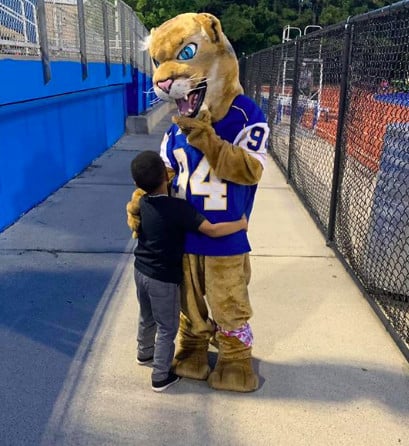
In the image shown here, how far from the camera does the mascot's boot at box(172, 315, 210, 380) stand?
245 cm

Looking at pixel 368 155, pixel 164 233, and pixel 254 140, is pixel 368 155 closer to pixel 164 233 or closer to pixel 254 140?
pixel 254 140

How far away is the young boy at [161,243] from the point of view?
212 cm

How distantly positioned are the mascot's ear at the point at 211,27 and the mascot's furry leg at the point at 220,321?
964 mm

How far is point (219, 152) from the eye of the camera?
→ 6.79 feet

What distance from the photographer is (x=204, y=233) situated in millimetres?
2158

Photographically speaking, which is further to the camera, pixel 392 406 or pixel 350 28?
pixel 350 28

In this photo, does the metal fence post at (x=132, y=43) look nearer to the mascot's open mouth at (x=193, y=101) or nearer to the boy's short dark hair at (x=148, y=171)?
the mascot's open mouth at (x=193, y=101)

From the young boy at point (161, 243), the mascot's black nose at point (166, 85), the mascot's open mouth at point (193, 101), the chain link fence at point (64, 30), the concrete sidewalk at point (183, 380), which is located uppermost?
the chain link fence at point (64, 30)

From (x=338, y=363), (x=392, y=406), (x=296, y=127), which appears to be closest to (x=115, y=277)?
(x=338, y=363)

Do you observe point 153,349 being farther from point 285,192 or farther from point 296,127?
point 296,127

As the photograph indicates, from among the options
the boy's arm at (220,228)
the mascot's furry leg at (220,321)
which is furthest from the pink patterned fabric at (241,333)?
the boy's arm at (220,228)

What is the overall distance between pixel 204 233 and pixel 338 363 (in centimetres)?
108

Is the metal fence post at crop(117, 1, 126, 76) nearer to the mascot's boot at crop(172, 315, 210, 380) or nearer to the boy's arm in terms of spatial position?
the mascot's boot at crop(172, 315, 210, 380)

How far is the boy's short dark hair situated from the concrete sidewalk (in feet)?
3.23
